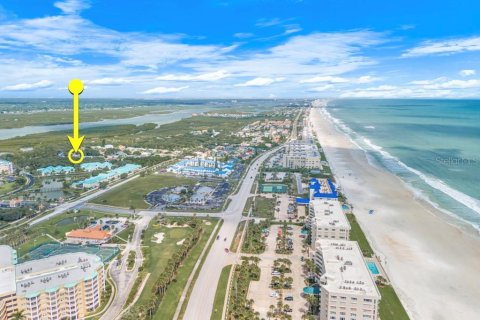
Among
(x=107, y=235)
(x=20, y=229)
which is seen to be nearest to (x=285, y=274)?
(x=107, y=235)

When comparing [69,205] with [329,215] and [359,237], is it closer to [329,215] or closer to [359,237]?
[329,215]

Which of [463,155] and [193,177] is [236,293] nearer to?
[193,177]

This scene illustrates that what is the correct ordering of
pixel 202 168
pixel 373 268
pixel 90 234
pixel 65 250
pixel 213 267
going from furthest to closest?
pixel 202 168, pixel 90 234, pixel 65 250, pixel 213 267, pixel 373 268

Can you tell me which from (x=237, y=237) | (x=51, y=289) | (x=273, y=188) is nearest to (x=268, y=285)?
(x=237, y=237)

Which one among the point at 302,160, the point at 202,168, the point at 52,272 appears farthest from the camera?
the point at 302,160

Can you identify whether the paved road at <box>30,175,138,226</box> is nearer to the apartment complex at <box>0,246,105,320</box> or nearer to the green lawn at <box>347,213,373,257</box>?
the apartment complex at <box>0,246,105,320</box>

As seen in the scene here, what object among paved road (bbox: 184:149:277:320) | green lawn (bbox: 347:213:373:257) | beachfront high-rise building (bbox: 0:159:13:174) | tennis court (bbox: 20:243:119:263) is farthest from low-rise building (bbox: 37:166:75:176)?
green lawn (bbox: 347:213:373:257)
